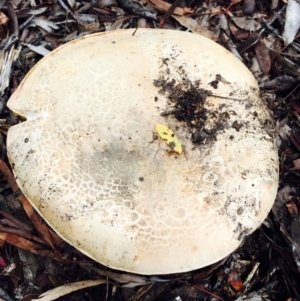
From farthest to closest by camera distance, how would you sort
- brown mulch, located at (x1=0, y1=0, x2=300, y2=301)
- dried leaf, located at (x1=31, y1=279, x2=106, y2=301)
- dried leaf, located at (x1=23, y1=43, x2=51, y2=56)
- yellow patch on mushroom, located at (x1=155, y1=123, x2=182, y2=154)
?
dried leaf, located at (x1=23, y1=43, x2=51, y2=56), brown mulch, located at (x1=0, y1=0, x2=300, y2=301), dried leaf, located at (x1=31, y1=279, x2=106, y2=301), yellow patch on mushroom, located at (x1=155, y1=123, x2=182, y2=154)

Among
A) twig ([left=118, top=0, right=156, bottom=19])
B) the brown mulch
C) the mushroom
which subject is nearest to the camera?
the mushroom

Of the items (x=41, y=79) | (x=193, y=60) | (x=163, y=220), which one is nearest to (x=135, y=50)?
(x=193, y=60)

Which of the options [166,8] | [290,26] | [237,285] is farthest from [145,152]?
[290,26]

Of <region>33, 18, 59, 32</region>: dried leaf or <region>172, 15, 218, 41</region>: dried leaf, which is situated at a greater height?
<region>172, 15, 218, 41</region>: dried leaf

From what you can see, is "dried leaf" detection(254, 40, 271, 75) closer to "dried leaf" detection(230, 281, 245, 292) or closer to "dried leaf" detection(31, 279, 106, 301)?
"dried leaf" detection(230, 281, 245, 292)

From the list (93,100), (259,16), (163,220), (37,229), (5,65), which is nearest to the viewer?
(163,220)

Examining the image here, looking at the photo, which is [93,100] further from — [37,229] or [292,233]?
[292,233]

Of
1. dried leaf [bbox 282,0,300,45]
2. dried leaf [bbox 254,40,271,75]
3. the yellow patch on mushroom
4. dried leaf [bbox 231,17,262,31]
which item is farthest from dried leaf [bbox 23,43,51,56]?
dried leaf [bbox 282,0,300,45]
